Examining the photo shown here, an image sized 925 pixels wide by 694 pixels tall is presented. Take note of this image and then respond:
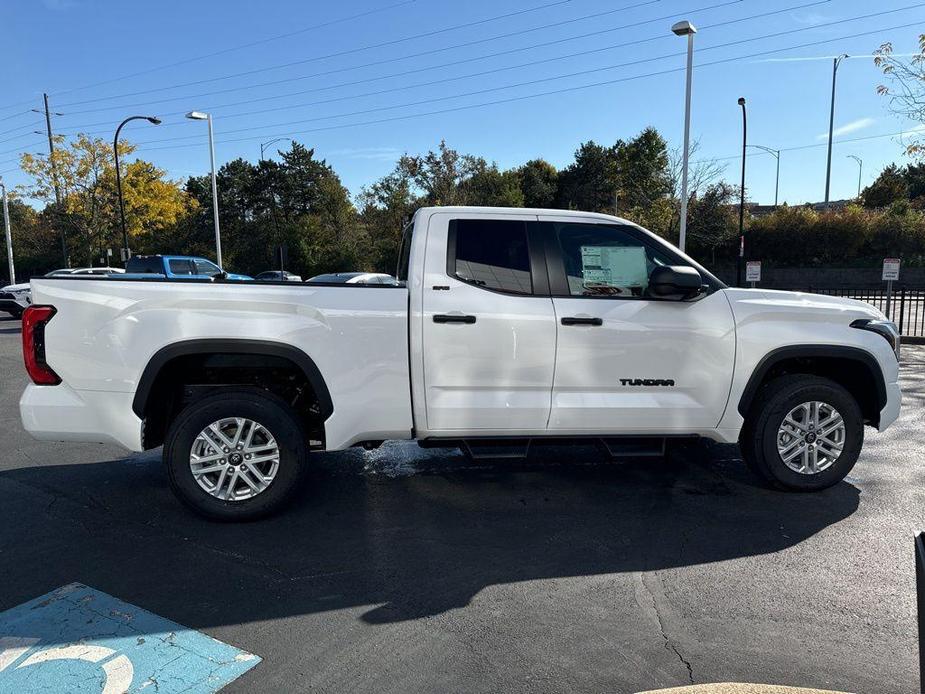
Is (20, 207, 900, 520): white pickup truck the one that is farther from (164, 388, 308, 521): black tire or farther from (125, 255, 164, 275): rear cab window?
(125, 255, 164, 275): rear cab window

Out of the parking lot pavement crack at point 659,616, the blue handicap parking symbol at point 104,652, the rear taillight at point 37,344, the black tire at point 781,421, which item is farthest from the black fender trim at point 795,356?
the rear taillight at point 37,344

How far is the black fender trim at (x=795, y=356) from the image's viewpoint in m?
4.57

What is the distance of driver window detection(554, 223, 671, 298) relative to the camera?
452 centimetres

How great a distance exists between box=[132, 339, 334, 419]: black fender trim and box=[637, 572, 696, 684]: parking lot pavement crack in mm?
2267

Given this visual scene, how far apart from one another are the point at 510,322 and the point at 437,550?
1.48m

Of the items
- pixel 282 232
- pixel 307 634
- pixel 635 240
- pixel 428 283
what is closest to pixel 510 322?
pixel 428 283

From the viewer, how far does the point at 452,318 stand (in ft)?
14.0

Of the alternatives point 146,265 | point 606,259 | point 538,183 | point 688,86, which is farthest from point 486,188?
point 606,259

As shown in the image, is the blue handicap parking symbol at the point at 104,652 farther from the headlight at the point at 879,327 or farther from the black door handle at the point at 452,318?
the headlight at the point at 879,327

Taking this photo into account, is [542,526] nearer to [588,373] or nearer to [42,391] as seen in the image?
[588,373]

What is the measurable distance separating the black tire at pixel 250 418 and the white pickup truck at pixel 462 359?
0.01 meters

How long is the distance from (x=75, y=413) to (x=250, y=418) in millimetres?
1064

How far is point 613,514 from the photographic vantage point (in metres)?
4.47

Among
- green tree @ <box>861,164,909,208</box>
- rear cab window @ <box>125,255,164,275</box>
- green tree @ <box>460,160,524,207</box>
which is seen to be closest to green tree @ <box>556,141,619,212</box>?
green tree @ <box>460,160,524,207</box>
